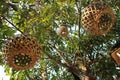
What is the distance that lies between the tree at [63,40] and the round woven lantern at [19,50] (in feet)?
2.18

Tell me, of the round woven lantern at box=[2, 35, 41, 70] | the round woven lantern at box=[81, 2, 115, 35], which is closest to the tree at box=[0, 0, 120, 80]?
the round woven lantern at box=[2, 35, 41, 70]

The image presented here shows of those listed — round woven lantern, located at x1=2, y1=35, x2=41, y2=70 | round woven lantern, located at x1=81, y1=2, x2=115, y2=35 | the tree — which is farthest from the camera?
the tree

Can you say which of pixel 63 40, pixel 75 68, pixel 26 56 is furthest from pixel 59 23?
pixel 26 56

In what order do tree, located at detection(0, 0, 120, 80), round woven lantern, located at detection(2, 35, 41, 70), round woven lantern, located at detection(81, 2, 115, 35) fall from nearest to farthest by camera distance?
round woven lantern, located at detection(2, 35, 41, 70) → round woven lantern, located at detection(81, 2, 115, 35) → tree, located at detection(0, 0, 120, 80)

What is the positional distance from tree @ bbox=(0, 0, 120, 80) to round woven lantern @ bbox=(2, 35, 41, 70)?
26.2 inches

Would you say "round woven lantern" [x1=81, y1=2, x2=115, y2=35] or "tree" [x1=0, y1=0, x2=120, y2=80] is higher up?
"round woven lantern" [x1=81, y1=2, x2=115, y2=35]

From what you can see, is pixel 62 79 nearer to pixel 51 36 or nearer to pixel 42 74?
pixel 42 74

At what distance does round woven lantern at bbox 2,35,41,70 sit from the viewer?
4.48 meters

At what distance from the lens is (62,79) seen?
1118 cm

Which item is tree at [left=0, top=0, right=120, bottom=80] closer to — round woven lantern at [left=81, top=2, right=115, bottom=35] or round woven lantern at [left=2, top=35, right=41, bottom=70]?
round woven lantern at [left=2, top=35, right=41, bottom=70]

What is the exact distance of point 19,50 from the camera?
4461 mm

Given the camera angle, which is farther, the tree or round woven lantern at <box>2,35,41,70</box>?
the tree

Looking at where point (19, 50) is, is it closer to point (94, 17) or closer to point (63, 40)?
point (94, 17)

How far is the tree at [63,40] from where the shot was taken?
22.8ft
